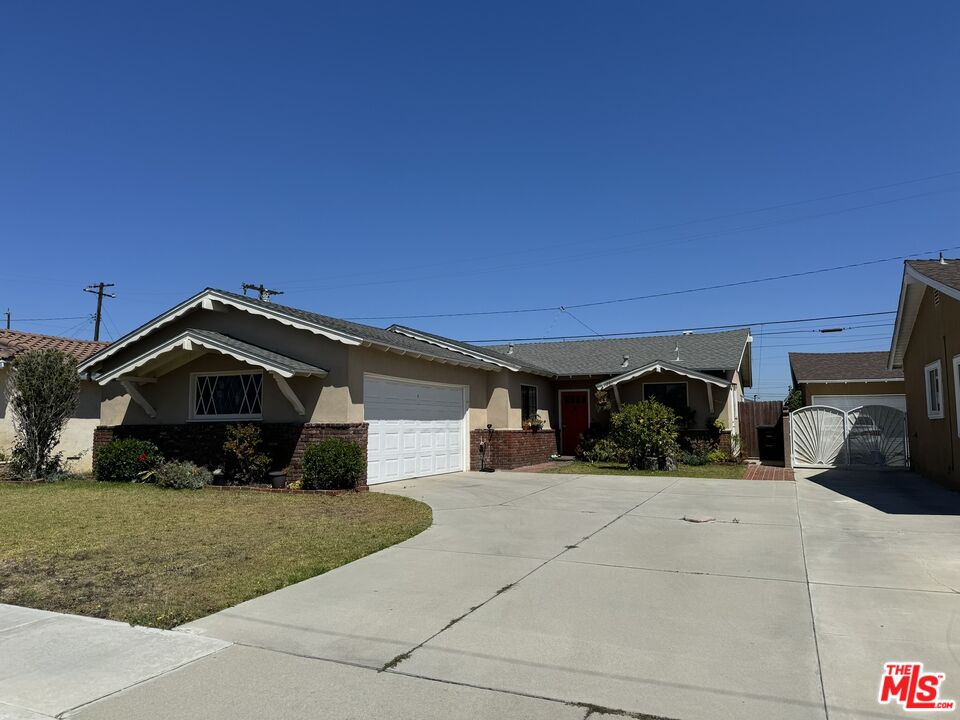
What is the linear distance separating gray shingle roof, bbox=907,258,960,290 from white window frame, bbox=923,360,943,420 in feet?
6.71

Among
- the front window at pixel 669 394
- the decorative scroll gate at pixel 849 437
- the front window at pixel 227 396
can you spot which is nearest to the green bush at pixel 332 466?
the front window at pixel 227 396

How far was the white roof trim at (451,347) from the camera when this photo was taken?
66.1ft

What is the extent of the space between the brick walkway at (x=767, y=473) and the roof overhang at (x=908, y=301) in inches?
170

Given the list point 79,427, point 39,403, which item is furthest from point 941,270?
point 79,427

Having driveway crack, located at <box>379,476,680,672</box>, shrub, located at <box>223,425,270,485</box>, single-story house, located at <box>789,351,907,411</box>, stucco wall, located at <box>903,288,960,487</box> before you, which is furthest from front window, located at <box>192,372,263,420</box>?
single-story house, located at <box>789,351,907,411</box>

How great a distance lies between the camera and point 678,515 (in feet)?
34.6

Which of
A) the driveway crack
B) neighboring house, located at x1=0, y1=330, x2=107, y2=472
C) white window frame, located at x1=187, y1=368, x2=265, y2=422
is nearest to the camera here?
the driveway crack

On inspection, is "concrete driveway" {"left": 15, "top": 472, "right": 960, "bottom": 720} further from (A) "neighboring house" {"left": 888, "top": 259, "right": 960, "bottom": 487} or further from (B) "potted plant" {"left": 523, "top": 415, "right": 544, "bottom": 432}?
(B) "potted plant" {"left": 523, "top": 415, "right": 544, "bottom": 432}

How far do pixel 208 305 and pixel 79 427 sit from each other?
252 inches

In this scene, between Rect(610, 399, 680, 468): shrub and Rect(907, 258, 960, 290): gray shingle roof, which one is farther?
Rect(610, 399, 680, 468): shrub

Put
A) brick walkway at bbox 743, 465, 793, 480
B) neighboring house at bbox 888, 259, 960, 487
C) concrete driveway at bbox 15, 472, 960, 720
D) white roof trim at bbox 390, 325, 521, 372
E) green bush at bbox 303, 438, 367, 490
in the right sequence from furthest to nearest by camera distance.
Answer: white roof trim at bbox 390, 325, 521, 372, brick walkway at bbox 743, 465, 793, 480, green bush at bbox 303, 438, 367, 490, neighboring house at bbox 888, 259, 960, 487, concrete driveway at bbox 15, 472, 960, 720

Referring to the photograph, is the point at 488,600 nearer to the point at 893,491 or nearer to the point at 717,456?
the point at 893,491

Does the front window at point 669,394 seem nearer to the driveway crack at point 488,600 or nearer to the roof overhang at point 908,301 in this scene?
the roof overhang at point 908,301

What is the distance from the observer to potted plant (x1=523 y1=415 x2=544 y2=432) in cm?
2134
